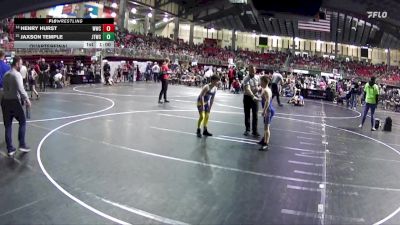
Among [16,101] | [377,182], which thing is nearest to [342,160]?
[377,182]

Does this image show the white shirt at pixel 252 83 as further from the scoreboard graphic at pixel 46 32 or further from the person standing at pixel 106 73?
the person standing at pixel 106 73

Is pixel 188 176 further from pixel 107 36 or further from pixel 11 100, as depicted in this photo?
pixel 107 36

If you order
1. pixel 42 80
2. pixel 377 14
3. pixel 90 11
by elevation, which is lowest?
pixel 42 80

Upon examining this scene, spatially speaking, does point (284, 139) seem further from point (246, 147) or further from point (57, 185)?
point (57, 185)

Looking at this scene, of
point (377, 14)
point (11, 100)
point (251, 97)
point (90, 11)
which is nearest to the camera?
point (11, 100)

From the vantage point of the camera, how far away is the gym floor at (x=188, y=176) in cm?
518

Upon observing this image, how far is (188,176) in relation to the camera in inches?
266

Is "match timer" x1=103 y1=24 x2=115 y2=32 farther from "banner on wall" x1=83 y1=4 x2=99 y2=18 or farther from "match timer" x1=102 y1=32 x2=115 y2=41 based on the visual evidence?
"banner on wall" x1=83 y1=4 x2=99 y2=18

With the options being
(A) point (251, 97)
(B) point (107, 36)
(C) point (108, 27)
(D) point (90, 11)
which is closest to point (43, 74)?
(B) point (107, 36)

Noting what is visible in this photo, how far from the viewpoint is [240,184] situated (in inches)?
255

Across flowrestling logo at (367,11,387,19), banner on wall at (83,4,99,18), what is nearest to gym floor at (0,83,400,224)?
flowrestling logo at (367,11,387,19)

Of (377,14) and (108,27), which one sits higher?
(377,14)

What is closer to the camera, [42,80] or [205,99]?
[205,99]

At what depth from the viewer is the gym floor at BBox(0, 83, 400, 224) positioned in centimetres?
518
